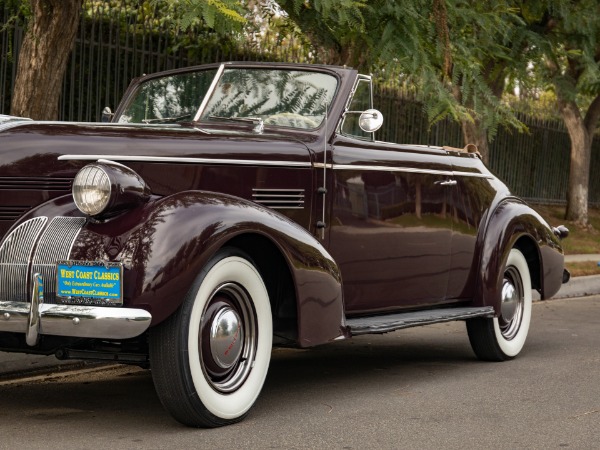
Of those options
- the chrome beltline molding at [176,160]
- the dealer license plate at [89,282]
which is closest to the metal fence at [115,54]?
the chrome beltline molding at [176,160]

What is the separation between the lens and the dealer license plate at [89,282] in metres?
4.57

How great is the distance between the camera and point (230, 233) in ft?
16.0

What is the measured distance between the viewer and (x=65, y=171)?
514 centimetres

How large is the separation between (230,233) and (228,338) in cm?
50

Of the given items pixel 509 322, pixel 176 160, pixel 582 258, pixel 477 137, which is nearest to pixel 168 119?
pixel 176 160

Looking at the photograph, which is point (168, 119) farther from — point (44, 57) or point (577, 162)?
point (577, 162)

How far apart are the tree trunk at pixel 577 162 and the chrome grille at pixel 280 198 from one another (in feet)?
51.1

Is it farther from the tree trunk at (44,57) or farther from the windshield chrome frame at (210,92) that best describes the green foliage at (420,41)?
the tree trunk at (44,57)

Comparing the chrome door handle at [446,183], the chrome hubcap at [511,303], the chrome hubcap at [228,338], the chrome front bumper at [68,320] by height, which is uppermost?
the chrome door handle at [446,183]

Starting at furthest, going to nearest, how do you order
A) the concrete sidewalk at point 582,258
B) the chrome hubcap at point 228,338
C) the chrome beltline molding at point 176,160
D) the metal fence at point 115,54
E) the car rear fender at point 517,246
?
the concrete sidewalk at point 582,258 → the metal fence at point 115,54 → the car rear fender at point 517,246 → the chrome beltline molding at point 176,160 → the chrome hubcap at point 228,338

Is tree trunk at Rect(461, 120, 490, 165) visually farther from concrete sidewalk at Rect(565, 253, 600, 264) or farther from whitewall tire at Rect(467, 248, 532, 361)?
whitewall tire at Rect(467, 248, 532, 361)

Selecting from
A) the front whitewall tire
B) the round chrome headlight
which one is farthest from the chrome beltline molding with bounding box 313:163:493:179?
the round chrome headlight

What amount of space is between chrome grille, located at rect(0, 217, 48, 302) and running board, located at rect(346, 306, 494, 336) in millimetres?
1751

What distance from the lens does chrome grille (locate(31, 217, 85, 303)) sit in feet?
15.4
